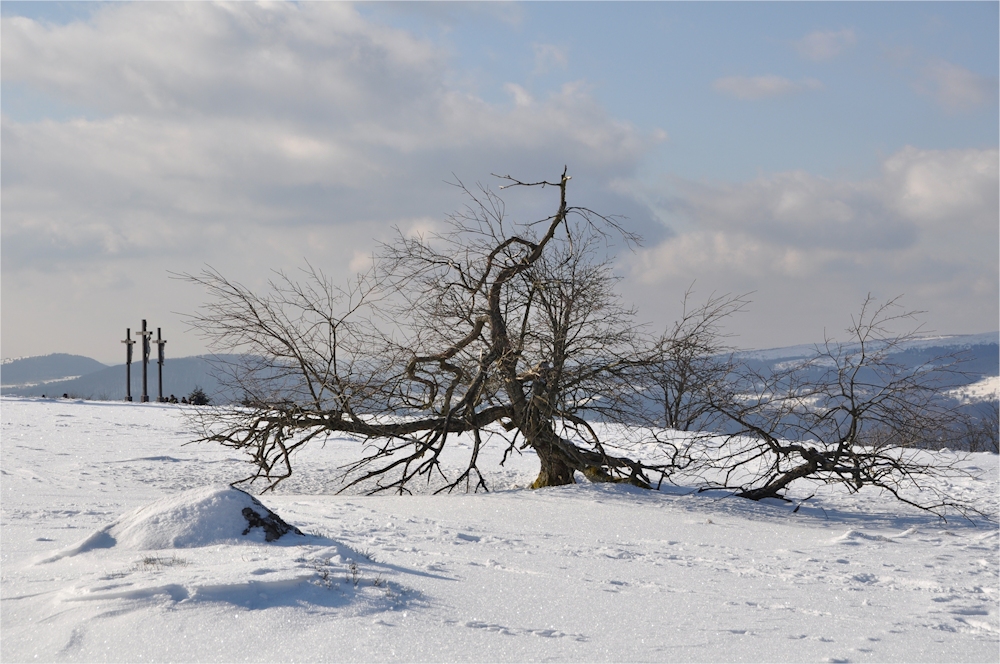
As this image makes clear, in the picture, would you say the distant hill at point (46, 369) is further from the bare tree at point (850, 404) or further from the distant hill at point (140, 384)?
the bare tree at point (850, 404)

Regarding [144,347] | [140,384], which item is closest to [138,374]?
[140,384]

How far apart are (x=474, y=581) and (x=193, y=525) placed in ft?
6.48

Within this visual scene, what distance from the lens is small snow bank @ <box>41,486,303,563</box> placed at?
5293 millimetres

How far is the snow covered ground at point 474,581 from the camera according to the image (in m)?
3.82

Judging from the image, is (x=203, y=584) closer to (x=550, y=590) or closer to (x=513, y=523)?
(x=550, y=590)

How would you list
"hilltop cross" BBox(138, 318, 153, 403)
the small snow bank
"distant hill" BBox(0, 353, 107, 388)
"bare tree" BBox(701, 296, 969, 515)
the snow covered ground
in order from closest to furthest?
the snow covered ground → the small snow bank → "bare tree" BBox(701, 296, 969, 515) → "hilltop cross" BBox(138, 318, 153, 403) → "distant hill" BBox(0, 353, 107, 388)

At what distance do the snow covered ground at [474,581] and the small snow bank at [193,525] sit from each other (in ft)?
0.05

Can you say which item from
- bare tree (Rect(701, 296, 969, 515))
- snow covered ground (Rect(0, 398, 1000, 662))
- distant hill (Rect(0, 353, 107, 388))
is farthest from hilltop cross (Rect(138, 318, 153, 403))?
distant hill (Rect(0, 353, 107, 388))

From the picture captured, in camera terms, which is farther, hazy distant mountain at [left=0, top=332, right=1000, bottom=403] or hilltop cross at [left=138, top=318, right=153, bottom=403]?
hilltop cross at [left=138, top=318, right=153, bottom=403]

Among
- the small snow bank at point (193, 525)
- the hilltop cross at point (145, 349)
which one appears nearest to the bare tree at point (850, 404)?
the small snow bank at point (193, 525)

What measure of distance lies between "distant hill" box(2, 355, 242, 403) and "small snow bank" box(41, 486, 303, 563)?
369 cm

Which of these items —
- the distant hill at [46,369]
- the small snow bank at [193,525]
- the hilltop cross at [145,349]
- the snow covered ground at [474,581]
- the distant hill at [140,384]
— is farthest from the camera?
the distant hill at [46,369]

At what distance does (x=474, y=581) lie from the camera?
16.7 ft

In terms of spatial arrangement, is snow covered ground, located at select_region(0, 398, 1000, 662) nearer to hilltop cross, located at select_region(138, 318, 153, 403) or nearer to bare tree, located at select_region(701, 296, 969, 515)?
bare tree, located at select_region(701, 296, 969, 515)
